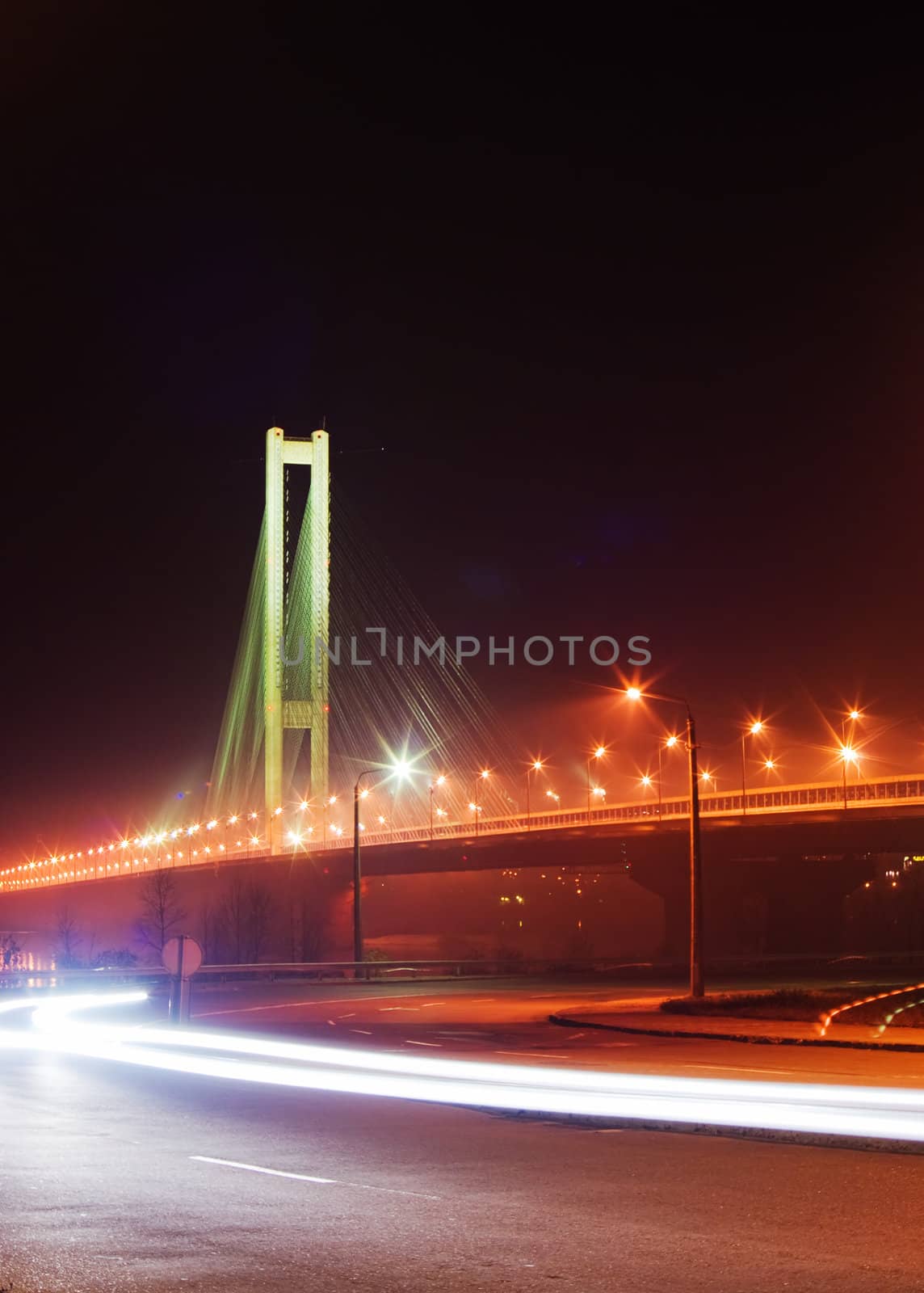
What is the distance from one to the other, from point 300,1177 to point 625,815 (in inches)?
3360

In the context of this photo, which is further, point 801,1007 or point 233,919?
point 233,919

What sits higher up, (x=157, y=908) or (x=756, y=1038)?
(x=756, y=1038)

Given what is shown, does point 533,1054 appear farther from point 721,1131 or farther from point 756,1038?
point 721,1131

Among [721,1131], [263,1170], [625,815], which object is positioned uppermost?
[625,815]

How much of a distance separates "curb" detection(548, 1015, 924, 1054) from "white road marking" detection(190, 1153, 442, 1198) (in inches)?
512

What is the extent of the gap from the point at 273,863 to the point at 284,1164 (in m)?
77.0

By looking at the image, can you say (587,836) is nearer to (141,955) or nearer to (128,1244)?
(141,955)

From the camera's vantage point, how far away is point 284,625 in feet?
306

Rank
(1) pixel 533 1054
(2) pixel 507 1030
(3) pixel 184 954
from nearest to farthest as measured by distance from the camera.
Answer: (1) pixel 533 1054, (3) pixel 184 954, (2) pixel 507 1030

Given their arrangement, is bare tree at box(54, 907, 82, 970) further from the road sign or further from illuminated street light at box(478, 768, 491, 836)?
the road sign

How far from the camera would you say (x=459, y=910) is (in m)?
117

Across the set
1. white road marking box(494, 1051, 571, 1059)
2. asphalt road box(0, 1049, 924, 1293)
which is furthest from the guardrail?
asphalt road box(0, 1049, 924, 1293)

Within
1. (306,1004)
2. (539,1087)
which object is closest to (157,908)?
(306,1004)

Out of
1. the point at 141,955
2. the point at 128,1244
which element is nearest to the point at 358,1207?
the point at 128,1244
